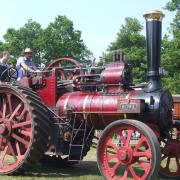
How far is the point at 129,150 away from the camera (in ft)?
21.2

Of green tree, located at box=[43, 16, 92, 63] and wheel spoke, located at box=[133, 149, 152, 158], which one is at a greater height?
green tree, located at box=[43, 16, 92, 63]

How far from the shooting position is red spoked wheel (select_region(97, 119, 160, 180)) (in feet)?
20.0

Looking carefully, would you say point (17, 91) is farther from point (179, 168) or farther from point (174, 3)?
point (174, 3)

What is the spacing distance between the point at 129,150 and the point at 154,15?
2.36 m

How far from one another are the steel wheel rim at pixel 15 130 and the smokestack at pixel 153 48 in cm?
216

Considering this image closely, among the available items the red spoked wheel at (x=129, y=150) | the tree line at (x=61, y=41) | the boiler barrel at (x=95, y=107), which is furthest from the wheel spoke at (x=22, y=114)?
the tree line at (x=61, y=41)

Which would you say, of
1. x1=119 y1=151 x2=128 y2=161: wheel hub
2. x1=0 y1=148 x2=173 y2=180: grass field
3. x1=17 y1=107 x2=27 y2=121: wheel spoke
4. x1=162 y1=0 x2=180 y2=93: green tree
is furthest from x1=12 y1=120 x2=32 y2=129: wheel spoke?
x1=162 y1=0 x2=180 y2=93: green tree

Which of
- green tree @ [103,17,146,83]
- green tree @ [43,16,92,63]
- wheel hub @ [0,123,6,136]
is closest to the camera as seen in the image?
wheel hub @ [0,123,6,136]

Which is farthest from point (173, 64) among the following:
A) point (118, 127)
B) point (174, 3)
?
point (118, 127)

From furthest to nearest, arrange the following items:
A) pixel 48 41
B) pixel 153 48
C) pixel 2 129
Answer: pixel 48 41 < pixel 2 129 < pixel 153 48

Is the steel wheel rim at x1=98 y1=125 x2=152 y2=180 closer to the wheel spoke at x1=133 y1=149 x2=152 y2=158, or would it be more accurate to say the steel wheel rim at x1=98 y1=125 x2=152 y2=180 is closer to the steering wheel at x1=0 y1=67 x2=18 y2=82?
the wheel spoke at x1=133 y1=149 x2=152 y2=158

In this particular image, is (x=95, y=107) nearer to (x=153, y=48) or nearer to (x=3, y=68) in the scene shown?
(x=153, y=48)

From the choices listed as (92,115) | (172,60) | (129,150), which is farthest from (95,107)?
(172,60)

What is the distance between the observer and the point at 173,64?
83.8 ft
